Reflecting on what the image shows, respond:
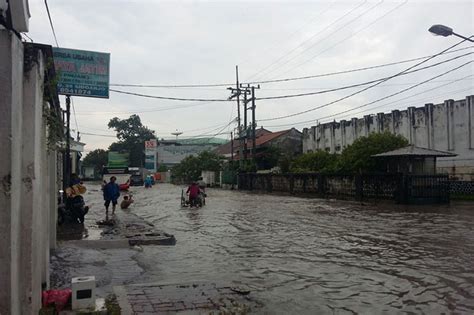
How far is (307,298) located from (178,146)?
94504mm

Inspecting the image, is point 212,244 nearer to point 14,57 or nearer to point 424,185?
point 14,57

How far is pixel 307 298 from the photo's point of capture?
6992mm

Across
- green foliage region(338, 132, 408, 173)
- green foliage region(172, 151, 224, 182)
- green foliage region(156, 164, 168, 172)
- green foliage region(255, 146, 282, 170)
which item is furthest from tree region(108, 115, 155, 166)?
green foliage region(338, 132, 408, 173)

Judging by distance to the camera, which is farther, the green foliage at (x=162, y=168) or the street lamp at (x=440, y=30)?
the green foliage at (x=162, y=168)

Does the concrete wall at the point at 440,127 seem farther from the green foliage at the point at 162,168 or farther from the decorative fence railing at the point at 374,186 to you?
the green foliage at the point at 162,168

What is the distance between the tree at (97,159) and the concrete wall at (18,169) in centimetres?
10092

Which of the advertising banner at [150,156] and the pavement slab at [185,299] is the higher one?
the advertising banner at [150,156]

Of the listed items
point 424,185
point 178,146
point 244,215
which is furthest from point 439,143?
point 178,146

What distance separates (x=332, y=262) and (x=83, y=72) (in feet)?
38.9

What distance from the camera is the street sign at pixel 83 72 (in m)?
16.8

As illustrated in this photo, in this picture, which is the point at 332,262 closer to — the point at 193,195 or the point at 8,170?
the point at 8,170

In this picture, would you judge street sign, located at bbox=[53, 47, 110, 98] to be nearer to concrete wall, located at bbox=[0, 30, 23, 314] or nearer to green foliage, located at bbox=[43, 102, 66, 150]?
green foliage, located at bbox=[43, 102, 66, 150]

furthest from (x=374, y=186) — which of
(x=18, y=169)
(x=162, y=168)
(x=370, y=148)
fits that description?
(x=162, y=168)

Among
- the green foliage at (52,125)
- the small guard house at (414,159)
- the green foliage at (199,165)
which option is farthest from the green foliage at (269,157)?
the green foliage at (52,125)
